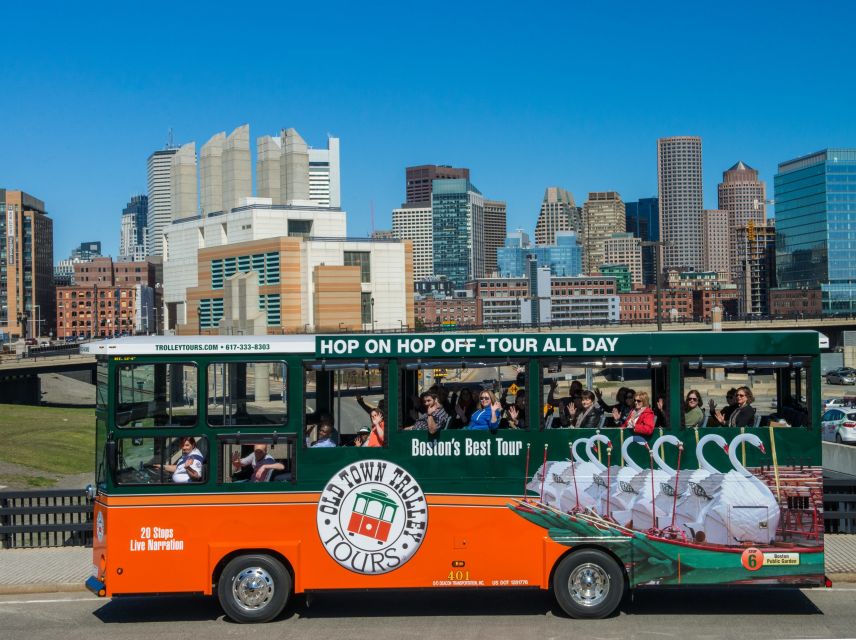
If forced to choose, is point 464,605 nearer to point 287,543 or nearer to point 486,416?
point 287,543

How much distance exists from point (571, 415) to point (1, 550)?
10.4 metres

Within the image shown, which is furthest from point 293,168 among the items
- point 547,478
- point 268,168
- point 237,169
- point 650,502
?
point 650,502

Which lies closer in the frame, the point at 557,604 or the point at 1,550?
the point at 557,604

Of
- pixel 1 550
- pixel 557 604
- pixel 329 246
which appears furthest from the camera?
pixel 329 246

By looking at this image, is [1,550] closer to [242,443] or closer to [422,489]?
[242,443]

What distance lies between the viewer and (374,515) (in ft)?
41.9

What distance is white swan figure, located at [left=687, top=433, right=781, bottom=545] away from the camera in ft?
41.9

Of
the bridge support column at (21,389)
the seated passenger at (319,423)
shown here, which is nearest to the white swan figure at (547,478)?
the seated passenger at (319,423)

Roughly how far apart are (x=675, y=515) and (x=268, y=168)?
12112 cm

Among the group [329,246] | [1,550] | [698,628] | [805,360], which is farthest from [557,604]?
[329,246]

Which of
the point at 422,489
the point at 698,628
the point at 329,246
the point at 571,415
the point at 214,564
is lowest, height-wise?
the point at 698,628

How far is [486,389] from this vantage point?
42.6ft

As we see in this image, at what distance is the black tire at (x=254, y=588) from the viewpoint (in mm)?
12703

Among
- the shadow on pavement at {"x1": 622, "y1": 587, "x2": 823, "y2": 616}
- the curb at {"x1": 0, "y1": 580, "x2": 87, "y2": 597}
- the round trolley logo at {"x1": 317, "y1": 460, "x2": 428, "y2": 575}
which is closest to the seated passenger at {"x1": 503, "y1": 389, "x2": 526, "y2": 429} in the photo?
the round trolley logo at {"x1": 317, "y1": 460, "x2": 428, "y2": 575}
